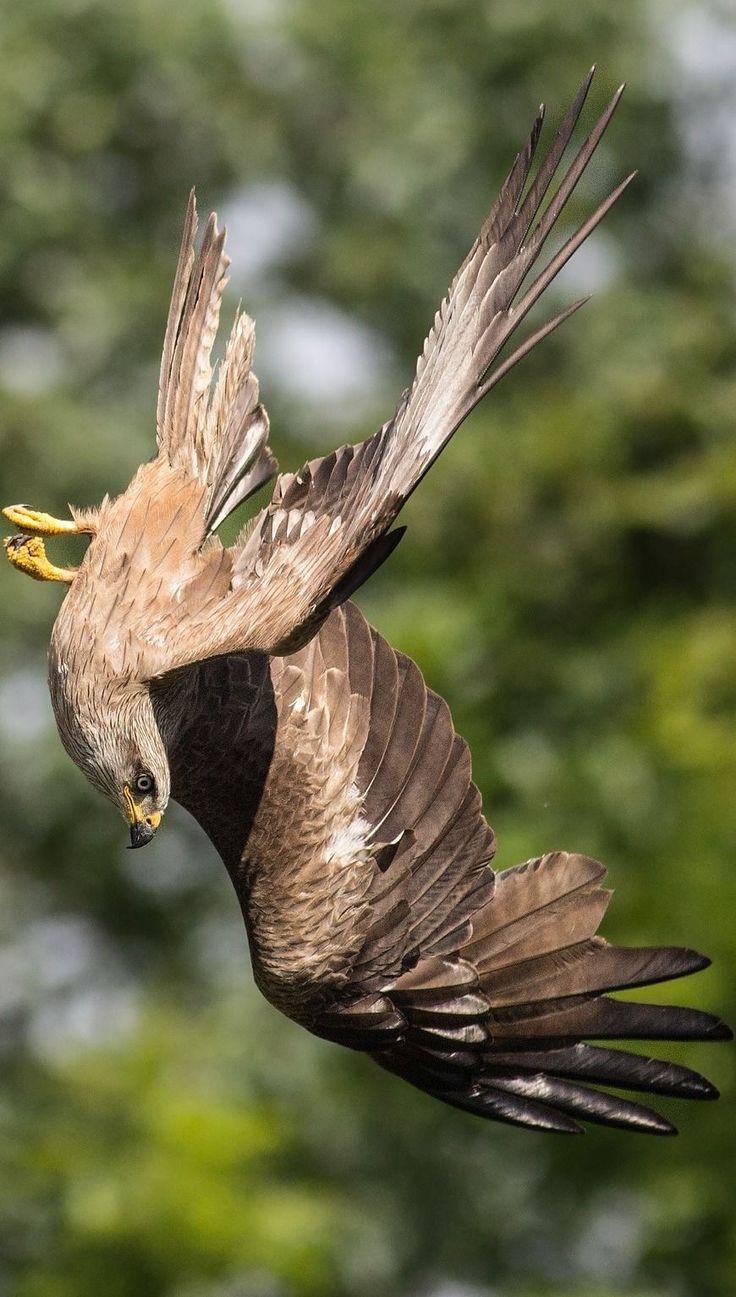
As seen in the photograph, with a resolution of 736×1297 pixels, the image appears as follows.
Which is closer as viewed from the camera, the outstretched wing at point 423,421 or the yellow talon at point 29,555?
the outstretched wing at point 423,421

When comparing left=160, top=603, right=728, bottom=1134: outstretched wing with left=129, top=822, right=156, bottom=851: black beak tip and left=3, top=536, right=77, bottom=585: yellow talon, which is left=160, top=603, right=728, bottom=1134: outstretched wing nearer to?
left=129, top=822, right=156, bottom=851: black beak tip

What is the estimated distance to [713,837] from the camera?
12031 millimetres

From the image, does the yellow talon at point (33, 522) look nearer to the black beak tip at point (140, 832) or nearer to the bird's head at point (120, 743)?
the bird's head at point (120, 743)

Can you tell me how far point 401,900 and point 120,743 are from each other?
111cm

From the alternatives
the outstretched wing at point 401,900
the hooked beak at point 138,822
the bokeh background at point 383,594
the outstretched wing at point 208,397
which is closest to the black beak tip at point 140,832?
the hooked beak at point 138,822

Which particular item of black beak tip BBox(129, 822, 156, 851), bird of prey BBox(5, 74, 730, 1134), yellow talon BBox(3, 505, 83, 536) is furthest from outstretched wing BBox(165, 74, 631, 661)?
yellow talon BBox(3, 505, 83, 536)

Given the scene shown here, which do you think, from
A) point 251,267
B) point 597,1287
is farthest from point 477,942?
point 251,267

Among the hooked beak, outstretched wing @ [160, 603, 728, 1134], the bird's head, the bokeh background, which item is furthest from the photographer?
the bokeh background

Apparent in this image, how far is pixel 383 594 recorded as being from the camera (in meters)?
15.0

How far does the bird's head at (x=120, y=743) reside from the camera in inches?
233

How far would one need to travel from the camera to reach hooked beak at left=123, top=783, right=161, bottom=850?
6160 millimetres

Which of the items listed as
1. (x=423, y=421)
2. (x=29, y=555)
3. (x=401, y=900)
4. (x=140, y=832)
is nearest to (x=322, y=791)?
(x=401, y=900)

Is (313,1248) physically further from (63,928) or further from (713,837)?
(63,928)

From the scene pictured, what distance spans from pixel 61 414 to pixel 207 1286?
→ 7990 mm
